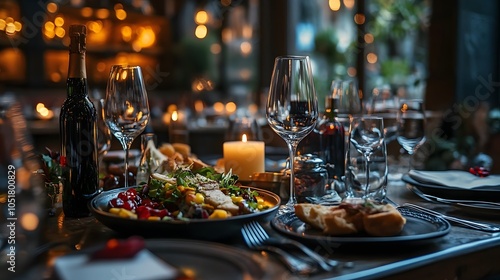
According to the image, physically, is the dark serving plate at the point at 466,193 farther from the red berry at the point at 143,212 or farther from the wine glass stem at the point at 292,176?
the red berry at the point at 143,212

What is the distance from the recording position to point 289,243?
75 cm

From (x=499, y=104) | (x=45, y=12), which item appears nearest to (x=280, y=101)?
(x=499, y=104)

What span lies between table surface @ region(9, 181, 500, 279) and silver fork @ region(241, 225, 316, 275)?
1 centimetres

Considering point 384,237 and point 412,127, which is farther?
point 412,127

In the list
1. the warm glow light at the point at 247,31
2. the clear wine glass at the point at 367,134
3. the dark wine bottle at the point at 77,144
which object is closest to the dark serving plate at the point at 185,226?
the dark wine bottle at the point at 77,144

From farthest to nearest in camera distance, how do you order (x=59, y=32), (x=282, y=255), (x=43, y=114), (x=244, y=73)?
(x=244, y=73) → (x=59, y=32) → (x=43, y=114) → (x=282, y=255)

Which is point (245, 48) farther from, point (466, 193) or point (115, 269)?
point (115, 269)

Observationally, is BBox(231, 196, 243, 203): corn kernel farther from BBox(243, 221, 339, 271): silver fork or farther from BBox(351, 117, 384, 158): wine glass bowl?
BBox(351, 117, 384, 158): wine glass bowl

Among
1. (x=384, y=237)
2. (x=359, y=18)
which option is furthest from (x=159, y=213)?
(x=359, y=18)

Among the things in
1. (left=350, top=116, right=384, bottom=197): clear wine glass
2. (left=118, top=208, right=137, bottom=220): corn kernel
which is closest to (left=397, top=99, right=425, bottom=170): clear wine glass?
(left=350, top=116, right=384, bottom=197): clear wine glass

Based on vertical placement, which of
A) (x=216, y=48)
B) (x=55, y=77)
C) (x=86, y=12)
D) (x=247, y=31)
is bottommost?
(x=55, y=77)

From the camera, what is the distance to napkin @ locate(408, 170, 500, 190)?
1.25 m

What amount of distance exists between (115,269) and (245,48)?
7.76 m

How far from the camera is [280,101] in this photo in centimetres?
110
